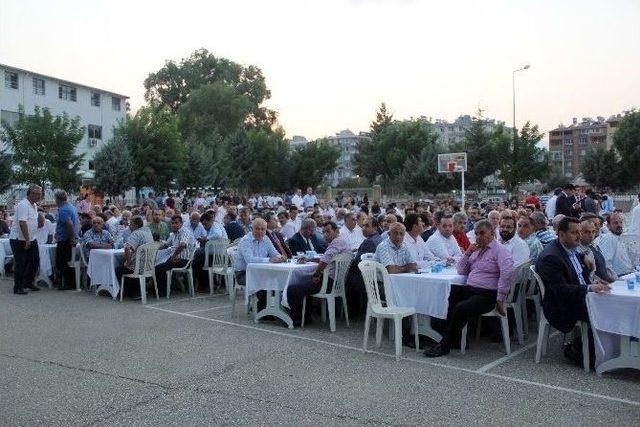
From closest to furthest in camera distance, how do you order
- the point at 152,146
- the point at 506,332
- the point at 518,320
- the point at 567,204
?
the point at 506,332
the point at 518,320
the point at 567,204
the point at 152,146

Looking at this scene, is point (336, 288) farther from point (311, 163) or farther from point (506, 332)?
point (311, 163)

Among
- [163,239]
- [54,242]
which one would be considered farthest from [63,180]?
[163,239]

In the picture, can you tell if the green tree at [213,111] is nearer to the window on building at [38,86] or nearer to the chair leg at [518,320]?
the window on building at [38,86]

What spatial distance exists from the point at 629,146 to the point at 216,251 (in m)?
45.8

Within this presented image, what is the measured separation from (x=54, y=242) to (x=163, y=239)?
2.63 m

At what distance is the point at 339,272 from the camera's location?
798cm

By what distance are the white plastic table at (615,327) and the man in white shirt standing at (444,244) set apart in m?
2.83

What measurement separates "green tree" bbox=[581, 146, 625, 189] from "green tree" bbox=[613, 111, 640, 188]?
46 cm

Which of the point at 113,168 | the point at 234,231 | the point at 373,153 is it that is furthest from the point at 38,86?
the point at 234,231

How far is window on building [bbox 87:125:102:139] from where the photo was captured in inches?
1836

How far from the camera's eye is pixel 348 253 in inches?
315

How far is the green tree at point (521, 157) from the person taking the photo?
139 feet

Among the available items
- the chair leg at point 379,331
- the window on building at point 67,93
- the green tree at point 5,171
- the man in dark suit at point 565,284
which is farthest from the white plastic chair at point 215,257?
the window on building at point 67,93

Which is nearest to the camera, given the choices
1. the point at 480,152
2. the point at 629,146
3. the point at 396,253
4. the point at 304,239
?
the point at 396,253
